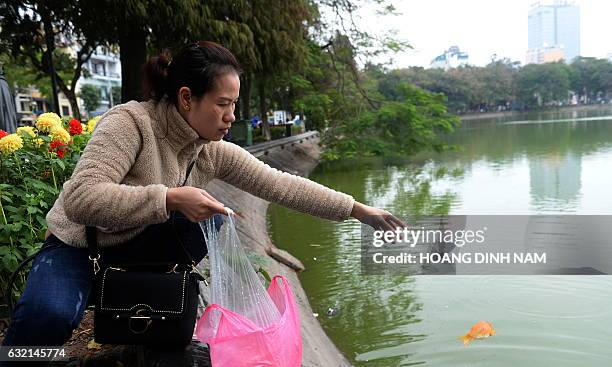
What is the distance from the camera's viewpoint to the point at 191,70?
1464mm

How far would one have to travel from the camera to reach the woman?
1.32m

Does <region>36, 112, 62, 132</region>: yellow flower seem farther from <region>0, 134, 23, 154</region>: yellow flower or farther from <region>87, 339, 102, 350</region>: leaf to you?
<region>87, 339, 102, 350</region>: leaf

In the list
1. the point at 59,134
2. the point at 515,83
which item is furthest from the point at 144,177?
the point at 515,83

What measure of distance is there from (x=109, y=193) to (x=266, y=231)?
592cm

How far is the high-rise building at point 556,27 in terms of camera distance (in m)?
106

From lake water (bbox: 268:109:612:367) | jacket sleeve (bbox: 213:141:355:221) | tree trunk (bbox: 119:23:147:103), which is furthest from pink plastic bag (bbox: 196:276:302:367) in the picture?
tree trunk (bbox: 119:23:147:103)

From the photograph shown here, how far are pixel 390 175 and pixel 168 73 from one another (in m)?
11.0

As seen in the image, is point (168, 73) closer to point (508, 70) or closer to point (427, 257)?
point (427, 257)

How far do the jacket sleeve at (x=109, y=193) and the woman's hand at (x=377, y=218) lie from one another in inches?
23.1

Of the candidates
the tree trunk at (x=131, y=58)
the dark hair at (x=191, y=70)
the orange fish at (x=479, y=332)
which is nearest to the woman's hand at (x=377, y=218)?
the dark hair at (x=191, y=70)

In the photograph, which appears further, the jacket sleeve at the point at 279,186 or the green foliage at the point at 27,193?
the green foliage at the point at 27,193

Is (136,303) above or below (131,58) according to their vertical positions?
below

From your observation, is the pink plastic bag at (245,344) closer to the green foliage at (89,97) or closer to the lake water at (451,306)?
the lake water at (451,306)

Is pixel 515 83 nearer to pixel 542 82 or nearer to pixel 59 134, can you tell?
pixel 542 82
